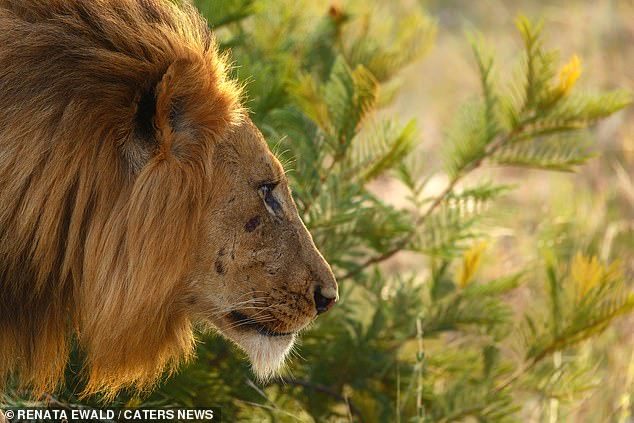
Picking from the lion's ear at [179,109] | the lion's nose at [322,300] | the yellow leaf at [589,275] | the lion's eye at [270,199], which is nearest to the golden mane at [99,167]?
the lion's ear at [179,109]

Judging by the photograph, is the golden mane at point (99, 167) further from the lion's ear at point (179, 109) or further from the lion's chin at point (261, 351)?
the lion's chin at point (261, 351)

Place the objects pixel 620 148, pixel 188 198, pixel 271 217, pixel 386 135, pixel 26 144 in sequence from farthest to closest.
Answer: pixel 620 148 < pixel 386 135 < pixel 271 217 < pixel 188 198 < pixel 26 144

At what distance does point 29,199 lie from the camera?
6.82ft

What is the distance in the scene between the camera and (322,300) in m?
2.43

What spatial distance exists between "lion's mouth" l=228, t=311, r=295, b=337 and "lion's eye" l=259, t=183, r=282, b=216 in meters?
0.26

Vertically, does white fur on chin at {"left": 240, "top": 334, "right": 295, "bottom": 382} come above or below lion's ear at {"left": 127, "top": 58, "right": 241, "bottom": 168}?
below

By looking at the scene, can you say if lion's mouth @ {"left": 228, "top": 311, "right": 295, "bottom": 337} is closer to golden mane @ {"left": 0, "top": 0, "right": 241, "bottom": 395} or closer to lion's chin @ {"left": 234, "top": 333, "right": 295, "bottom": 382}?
lion's chin @ {"left": 234, "top": 333, "right": 295, "bottom": 382}

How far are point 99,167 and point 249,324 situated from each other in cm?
56

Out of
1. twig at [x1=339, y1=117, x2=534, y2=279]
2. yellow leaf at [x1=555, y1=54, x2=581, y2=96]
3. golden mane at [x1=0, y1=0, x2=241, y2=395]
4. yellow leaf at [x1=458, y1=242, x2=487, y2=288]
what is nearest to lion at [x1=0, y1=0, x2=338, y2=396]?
golden mane at [x1=0, y1=0, x2=241, y2=395]

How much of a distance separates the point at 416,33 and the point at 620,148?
3.98 metres

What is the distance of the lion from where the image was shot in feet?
6.87

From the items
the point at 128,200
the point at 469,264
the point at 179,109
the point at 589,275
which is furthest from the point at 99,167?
the point at 589,275

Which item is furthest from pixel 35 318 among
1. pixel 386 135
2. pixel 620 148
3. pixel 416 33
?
pixel 620 148

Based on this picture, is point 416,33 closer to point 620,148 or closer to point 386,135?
point 386,135
